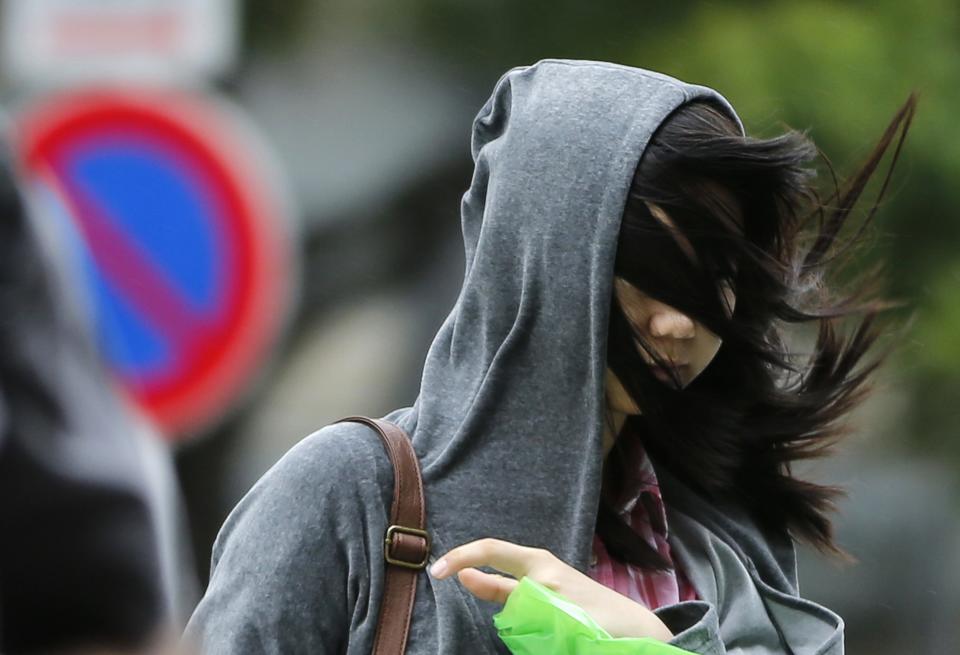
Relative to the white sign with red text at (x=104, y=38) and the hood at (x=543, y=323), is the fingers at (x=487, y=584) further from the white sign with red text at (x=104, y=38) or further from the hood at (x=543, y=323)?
the white sign with red text at (x=104, y=38)

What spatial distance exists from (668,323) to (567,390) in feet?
0.43

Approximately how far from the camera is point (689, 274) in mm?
1833

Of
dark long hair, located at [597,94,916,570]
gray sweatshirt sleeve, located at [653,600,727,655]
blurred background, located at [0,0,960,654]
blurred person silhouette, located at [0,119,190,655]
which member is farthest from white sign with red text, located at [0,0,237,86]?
blurred person silhouette, located at [0,119,190,655]

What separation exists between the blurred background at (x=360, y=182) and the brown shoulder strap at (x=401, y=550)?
2.60 metres

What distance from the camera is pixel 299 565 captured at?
5.73 ft

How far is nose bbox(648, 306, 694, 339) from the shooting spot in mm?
1833

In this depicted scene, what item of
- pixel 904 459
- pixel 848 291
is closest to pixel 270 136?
pixel 904 459

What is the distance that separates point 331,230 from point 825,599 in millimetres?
2245

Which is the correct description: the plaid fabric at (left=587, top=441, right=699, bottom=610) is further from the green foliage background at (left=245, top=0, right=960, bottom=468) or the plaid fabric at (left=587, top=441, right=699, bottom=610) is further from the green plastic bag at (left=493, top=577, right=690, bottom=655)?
the green foliage background at (left=245, top=0, right=960, bottom=468)

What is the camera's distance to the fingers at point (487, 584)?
1669 mm

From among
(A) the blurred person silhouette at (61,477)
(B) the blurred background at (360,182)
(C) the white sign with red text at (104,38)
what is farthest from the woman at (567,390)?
(C) the white sign with red text at (104,38)

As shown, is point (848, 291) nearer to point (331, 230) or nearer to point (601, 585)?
point (601, 585)

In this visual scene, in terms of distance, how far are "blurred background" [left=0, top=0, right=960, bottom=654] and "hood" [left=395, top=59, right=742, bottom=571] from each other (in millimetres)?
2550

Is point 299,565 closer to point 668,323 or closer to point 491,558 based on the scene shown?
point 491,558
